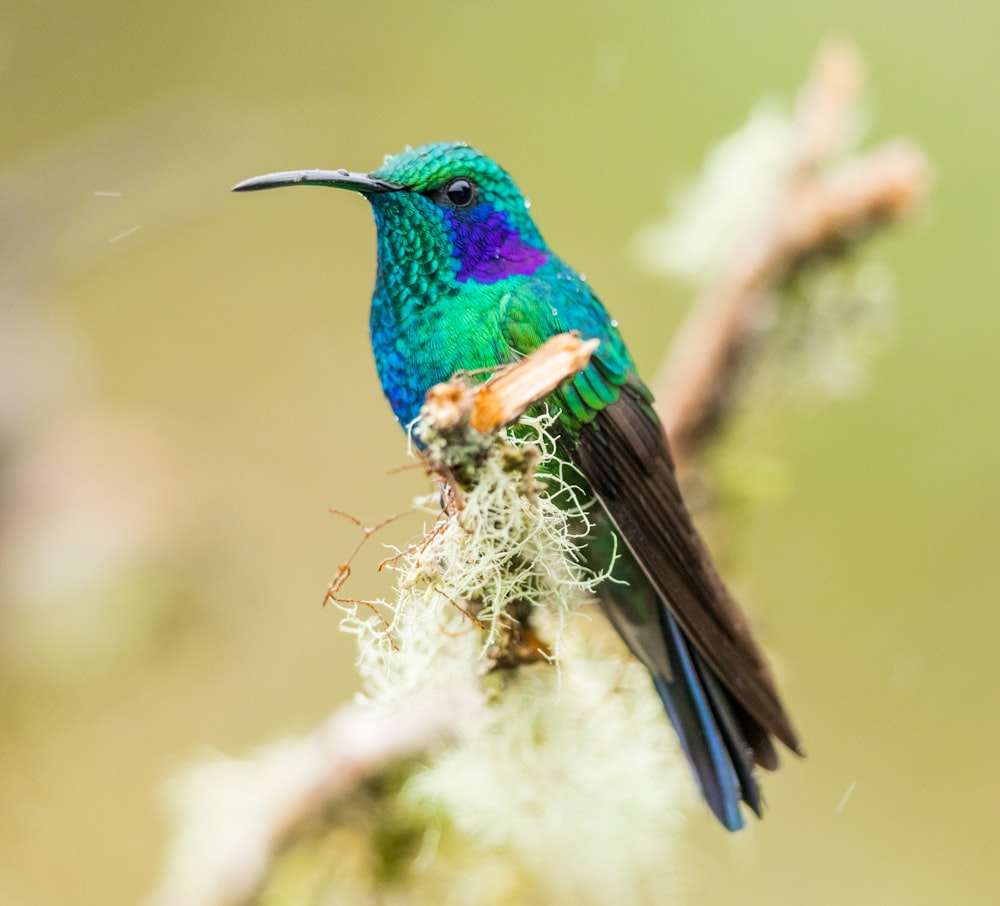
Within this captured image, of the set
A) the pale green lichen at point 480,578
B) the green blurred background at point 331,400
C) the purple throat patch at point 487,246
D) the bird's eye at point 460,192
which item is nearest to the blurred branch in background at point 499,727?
the pale green lichen at point 480,578

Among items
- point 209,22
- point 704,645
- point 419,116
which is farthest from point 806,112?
point 209,22

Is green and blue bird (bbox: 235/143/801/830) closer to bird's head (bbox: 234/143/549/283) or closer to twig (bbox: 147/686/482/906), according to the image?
bird's head (bbox: 234/143/549/283)

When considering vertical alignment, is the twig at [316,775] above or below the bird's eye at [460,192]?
below

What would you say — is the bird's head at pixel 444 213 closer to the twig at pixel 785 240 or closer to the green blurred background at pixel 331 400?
the twig at pixel 785 240

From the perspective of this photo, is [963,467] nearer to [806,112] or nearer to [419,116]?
[806,112]

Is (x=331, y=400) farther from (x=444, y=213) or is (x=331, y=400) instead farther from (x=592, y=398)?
(x=592, y=398)

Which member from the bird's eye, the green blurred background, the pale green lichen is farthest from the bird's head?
the green blurred background
